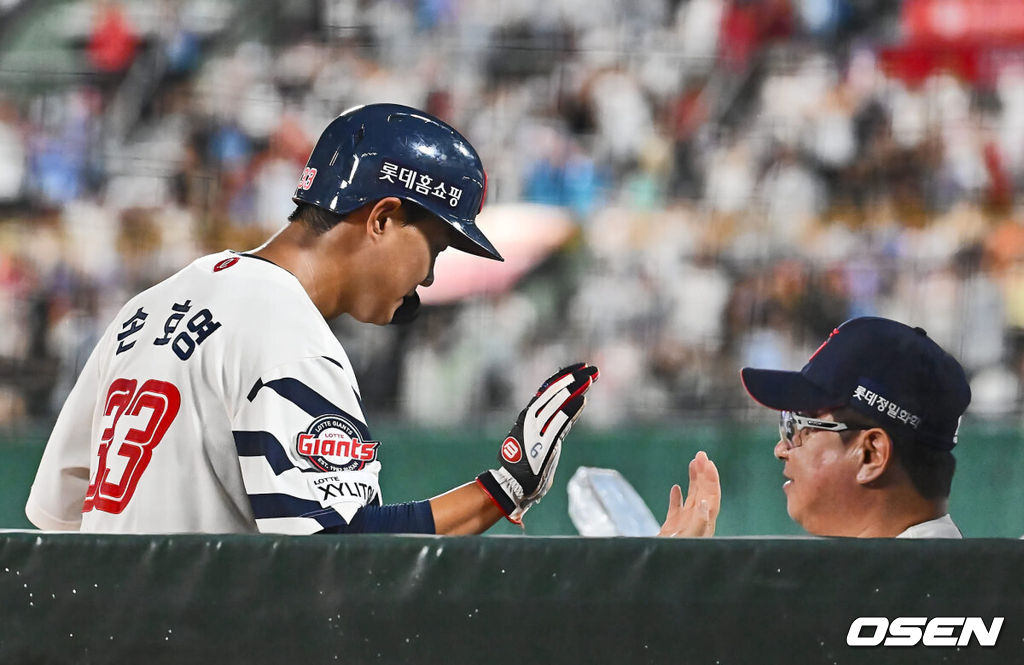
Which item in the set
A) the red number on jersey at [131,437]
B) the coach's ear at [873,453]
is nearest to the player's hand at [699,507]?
the coach's ear at [873,453]

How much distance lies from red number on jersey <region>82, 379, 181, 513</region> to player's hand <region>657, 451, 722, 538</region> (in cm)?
96

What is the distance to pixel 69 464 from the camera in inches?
94.1

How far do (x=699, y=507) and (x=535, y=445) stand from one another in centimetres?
41

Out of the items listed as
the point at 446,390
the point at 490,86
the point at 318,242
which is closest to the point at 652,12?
the point at 490,86

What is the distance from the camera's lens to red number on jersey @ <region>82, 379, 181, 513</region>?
207cm

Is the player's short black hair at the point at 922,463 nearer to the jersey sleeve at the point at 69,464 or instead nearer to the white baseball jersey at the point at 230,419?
the white baseball jersey at the point at 230,419

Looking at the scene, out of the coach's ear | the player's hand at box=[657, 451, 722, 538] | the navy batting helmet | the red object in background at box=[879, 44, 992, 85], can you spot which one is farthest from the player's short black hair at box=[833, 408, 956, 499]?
the red object in background at box=[879, 44, 992, 85]

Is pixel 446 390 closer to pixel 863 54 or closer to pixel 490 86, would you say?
pixel 490 86

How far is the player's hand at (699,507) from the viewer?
243 centimetres

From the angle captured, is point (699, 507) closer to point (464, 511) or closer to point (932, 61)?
point (464, 511)

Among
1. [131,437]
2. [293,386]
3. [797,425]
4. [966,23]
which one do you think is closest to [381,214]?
[293,386]

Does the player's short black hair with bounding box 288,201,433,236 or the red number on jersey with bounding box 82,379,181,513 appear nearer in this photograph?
the red number on jersey with bounding box 82,379,181,513

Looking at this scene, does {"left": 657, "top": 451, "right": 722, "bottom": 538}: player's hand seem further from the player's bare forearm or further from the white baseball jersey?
the white baseball jersey

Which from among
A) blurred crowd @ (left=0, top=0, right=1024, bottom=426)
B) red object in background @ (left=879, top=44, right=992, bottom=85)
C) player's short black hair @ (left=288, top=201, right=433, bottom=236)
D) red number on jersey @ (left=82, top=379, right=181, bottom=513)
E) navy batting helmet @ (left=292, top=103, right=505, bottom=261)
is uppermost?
navy batting helmet @ (left=292, top=103, right=505, bottom=261)
